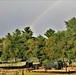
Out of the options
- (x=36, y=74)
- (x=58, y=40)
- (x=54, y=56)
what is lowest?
(x=36, y=74)

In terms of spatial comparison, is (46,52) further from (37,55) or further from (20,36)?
(20,36)

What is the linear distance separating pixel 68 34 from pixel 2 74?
29.6 m

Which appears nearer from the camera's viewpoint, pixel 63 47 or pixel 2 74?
pixel 2 74

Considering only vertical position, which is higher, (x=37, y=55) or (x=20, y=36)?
(x=20, y=36)

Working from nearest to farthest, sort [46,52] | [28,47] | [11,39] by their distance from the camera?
[46,52]
[28,47]
[11,39]

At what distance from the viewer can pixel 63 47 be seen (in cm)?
7031

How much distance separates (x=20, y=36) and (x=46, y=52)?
770 inches

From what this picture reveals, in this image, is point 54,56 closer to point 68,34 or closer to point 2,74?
point 68,34

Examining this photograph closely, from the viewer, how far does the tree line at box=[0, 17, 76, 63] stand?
229 ft

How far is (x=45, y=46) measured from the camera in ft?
249

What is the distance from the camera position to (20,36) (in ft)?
294

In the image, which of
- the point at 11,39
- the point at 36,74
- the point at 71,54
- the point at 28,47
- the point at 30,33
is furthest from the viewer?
the point at 30,33

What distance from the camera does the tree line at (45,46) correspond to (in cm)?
6969

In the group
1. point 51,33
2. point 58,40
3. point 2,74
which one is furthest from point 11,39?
point 2,74
